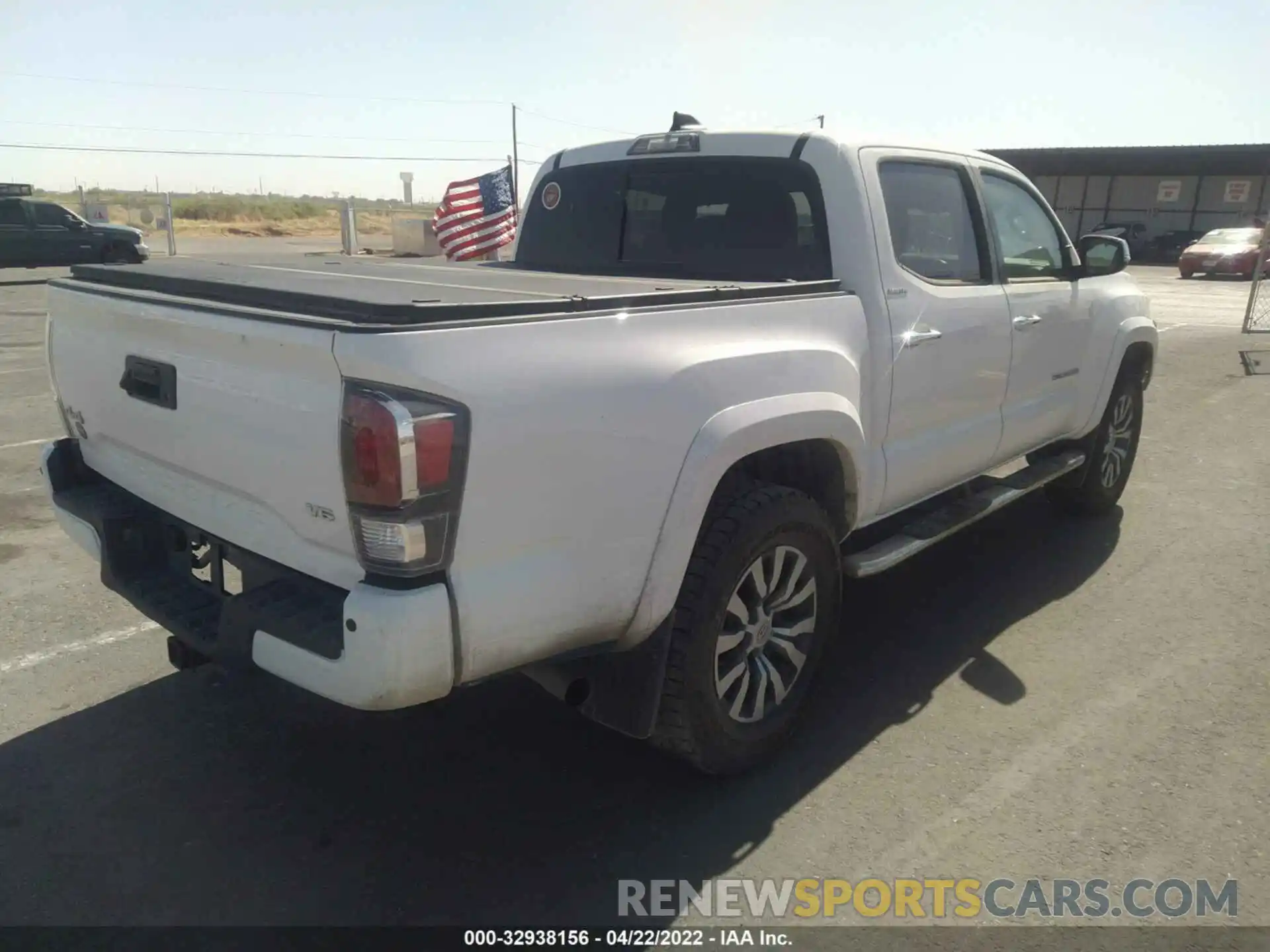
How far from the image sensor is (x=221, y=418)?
2.44 m

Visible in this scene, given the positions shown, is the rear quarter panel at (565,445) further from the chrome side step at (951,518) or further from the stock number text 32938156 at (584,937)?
the chrome side step at (951,518)

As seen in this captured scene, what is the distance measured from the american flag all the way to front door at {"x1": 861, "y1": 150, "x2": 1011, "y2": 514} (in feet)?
35.2

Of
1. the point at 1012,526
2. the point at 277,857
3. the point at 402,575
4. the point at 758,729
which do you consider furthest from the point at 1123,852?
the point at 1012,526

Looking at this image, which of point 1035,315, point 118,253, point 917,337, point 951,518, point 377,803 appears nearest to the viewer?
point 377,803

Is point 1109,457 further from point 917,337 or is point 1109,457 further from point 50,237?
point 50,237

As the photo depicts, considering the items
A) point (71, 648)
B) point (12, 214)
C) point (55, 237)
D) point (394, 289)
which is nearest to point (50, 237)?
point (55, 237)

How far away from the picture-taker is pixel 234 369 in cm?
237

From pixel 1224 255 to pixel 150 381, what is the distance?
29.5 meters

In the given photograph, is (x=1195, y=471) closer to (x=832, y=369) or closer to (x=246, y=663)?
(x=832, y=369)

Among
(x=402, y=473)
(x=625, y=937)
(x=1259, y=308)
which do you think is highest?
(x=402, y=473)

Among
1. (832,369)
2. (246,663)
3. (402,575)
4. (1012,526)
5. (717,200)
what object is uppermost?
(717,200)

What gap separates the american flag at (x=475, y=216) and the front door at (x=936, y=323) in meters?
10.7

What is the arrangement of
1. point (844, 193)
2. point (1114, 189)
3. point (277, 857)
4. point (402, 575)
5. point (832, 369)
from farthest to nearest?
1. point (1114, 189)
2. point (844, 193)
3. point (832, 369)
4. point (277, 857)
5. point (402, 575)

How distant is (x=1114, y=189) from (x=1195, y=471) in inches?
1504
